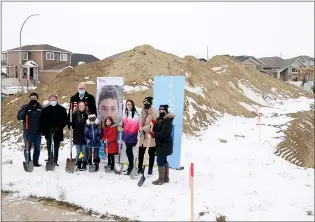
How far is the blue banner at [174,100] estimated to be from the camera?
909cm

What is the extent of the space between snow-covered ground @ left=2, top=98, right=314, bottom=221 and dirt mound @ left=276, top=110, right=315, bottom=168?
1420 mm

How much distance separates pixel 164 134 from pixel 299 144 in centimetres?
905

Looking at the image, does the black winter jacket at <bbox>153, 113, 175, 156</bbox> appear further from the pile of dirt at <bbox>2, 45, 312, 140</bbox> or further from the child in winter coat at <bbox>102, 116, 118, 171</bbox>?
the pile of dirt at <bbox>2, 45, 312, 140</bbox>

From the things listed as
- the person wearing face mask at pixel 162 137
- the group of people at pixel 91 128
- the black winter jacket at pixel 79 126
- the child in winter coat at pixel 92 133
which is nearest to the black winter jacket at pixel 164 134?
the person wearing face mask at pixel 162 137

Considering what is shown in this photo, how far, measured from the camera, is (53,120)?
30.2 feet

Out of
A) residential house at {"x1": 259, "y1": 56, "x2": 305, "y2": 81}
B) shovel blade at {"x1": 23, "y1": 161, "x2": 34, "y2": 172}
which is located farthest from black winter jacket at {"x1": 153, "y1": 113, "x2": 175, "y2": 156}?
residential house at {"x1": 259, "y1": 56, "x2": 305, "y2": 81}

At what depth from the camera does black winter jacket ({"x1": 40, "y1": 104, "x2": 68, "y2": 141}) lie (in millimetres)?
9156

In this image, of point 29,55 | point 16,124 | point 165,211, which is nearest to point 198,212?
point 165,211

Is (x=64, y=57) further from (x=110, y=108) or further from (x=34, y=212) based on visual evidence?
(x=34, y=212)

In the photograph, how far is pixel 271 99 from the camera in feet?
111

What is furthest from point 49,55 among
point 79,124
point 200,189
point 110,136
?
point 200,189

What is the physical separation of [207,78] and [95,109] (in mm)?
18431

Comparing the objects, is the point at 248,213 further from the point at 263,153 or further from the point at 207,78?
the point at 207,78

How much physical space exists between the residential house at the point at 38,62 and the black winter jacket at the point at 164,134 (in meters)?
46.7
